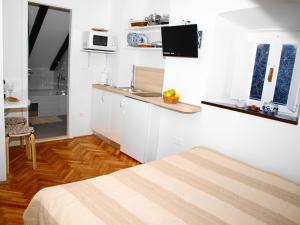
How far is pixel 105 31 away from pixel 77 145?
6.73ft

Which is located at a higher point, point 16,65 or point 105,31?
point 105,31

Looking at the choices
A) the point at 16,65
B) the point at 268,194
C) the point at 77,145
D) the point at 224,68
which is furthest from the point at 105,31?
the point at 268,194

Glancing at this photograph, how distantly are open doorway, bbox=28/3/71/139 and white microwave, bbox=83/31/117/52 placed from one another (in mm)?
744

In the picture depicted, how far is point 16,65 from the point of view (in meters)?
3.77

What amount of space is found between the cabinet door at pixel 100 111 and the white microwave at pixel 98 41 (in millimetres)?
757

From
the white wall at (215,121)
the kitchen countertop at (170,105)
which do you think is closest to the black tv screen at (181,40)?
the white wall at (215,121)

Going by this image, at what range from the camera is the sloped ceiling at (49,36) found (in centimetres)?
491

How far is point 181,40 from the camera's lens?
304 cm

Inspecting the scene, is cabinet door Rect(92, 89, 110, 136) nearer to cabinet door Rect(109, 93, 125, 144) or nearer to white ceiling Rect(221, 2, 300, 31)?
cabinet door Rect(109, 93, 125, 144)

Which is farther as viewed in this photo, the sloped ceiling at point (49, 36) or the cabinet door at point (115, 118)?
the sloped ceiling at point (49, 36)

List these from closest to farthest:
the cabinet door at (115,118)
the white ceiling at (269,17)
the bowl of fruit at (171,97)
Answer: the white ceiling at (269,17) → the bowl of fruit at (171,97) → the cabinet door at (115,118)

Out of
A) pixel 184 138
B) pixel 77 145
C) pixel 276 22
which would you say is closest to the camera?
pixel 276 22

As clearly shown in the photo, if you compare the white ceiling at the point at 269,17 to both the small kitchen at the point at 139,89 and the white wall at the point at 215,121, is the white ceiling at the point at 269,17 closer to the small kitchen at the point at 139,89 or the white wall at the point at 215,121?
the white wall at the point at 215,121

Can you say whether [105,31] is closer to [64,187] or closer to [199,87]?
[199,87]
